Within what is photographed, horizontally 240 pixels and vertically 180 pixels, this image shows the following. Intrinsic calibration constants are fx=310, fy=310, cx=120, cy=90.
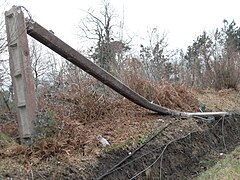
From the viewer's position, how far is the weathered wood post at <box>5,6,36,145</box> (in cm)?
474

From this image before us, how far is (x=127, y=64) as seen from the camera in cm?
799

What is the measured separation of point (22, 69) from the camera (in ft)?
15.6

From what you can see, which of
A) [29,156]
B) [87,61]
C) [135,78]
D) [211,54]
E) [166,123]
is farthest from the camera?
[211,54]

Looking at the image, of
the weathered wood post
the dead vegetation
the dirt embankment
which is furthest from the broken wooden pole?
the dirt embankment

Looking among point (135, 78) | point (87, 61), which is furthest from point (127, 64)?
point (87, 61)

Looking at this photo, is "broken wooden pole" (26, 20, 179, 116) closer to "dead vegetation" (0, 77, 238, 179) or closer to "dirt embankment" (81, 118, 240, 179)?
"dead vegetation" (0, 77, 238, 179)

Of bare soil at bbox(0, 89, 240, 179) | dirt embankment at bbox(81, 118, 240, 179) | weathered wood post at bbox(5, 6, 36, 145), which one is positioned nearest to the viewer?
bare soil at bbox(0, 89, 240, 179)

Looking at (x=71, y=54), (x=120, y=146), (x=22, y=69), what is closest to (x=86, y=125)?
(x=120, y=146)

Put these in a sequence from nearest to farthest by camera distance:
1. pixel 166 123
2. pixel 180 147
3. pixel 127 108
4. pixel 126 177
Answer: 1. pixel 126 177
2. pixel 180 147
3. pixel 166 123
4. pixel 127 108

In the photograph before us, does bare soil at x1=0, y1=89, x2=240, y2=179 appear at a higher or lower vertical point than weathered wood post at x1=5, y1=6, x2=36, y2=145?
lower

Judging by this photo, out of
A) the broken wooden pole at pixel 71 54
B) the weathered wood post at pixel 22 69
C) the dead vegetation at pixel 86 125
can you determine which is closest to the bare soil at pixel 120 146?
the dead vegetation at pixel 86 125

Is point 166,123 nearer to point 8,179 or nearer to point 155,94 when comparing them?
point 155,94

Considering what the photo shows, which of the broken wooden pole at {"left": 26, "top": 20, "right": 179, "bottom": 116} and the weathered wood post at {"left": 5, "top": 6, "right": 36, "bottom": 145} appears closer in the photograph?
the weathered wood post at {"left": 5, "top": 6, "right": 36, "bottom": 145}

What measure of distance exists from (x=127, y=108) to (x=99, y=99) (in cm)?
100
